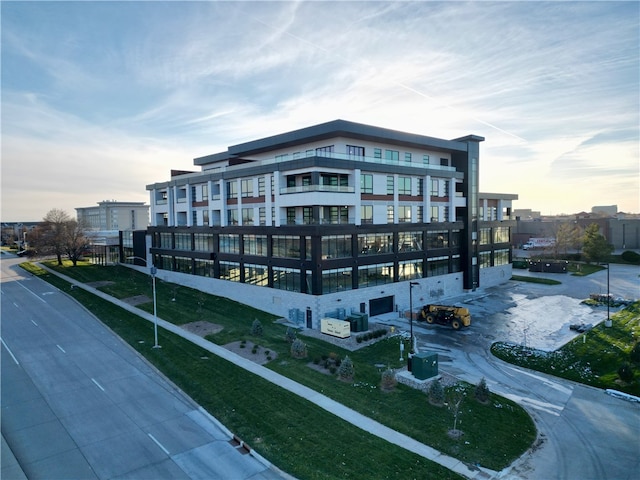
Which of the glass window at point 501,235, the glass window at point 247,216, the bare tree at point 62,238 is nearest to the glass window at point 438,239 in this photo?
the glass window at point 501,235

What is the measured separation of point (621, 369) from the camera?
2528 cm

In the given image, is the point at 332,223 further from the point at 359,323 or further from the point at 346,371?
the point at 346,371

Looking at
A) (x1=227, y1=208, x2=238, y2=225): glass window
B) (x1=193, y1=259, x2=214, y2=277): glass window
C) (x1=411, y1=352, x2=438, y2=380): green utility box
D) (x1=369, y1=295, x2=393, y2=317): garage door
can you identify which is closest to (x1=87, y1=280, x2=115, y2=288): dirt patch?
(x1=193, y1=259, x2=214, y2=277): glass window

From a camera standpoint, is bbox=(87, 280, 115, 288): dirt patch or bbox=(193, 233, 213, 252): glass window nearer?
bbox=(193, 233, 213, 252): glass window

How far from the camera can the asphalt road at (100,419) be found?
16.7 m

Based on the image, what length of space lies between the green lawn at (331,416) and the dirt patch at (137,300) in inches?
406

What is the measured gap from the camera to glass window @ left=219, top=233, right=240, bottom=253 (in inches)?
1828

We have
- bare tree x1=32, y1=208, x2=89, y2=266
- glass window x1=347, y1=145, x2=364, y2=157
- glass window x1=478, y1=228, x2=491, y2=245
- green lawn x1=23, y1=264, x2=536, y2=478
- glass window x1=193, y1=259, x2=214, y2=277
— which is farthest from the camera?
bare tree x1=32, y1=208, x2=89, y2=266

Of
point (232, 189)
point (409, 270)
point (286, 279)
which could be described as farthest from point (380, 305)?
point (232, 189)

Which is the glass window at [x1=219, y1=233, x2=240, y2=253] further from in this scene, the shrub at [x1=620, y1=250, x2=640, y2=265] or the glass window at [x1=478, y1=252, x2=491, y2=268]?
the shrub at [x1=620, y1=250, x2=640, y2=265]

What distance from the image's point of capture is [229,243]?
47469 millimetres

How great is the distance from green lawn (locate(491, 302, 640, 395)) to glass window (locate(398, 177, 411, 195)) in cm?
1984

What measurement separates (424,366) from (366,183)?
73.4 feet

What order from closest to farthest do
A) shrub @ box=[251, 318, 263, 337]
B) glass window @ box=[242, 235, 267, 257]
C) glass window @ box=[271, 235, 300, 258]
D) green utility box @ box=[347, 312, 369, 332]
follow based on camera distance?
shrub @ box=[251, 318, 263, 337] → green utility box @ box=[347, 312, 369, 332] → glass window @ box=[271, 235, 300, 258] → glass window @ box=[242, 235, 267, 257]
